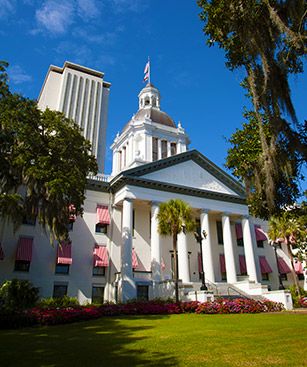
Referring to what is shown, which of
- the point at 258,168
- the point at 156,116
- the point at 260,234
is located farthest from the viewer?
the point at 156,116

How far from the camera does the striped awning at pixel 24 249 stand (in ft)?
81.7

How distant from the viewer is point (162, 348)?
8.80 m

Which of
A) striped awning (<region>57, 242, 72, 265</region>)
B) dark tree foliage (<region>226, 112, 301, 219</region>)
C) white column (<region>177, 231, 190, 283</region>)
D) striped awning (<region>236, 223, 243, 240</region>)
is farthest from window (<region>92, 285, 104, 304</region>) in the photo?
dark tree foliage (<region>226, 112, 301, 219</region>)

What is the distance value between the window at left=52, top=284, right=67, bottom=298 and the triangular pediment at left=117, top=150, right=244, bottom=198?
38.3 ft

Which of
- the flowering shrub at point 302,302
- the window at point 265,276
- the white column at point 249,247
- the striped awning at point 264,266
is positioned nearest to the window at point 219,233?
the white column at point 249,247

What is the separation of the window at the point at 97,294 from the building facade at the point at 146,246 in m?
0.09

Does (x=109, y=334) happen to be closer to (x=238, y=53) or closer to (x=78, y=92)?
(x=238, y=53)

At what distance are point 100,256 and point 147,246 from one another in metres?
5.38

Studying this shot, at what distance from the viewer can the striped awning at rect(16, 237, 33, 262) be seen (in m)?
24.9

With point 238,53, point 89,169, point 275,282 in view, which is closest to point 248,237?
point 275,282

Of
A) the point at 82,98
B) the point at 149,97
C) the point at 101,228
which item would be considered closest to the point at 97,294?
the point at 101,228

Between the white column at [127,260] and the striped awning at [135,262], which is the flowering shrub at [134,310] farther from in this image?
the striped awning at [135,262]

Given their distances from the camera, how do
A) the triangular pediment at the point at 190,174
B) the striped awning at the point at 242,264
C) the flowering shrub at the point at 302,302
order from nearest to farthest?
1. the flowering shrub at the point at 302,302
2. the triangular pediment at the point at 190,174
3. the striped awning at the point at 242,264

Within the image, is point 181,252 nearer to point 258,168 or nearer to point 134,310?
point 134,310
